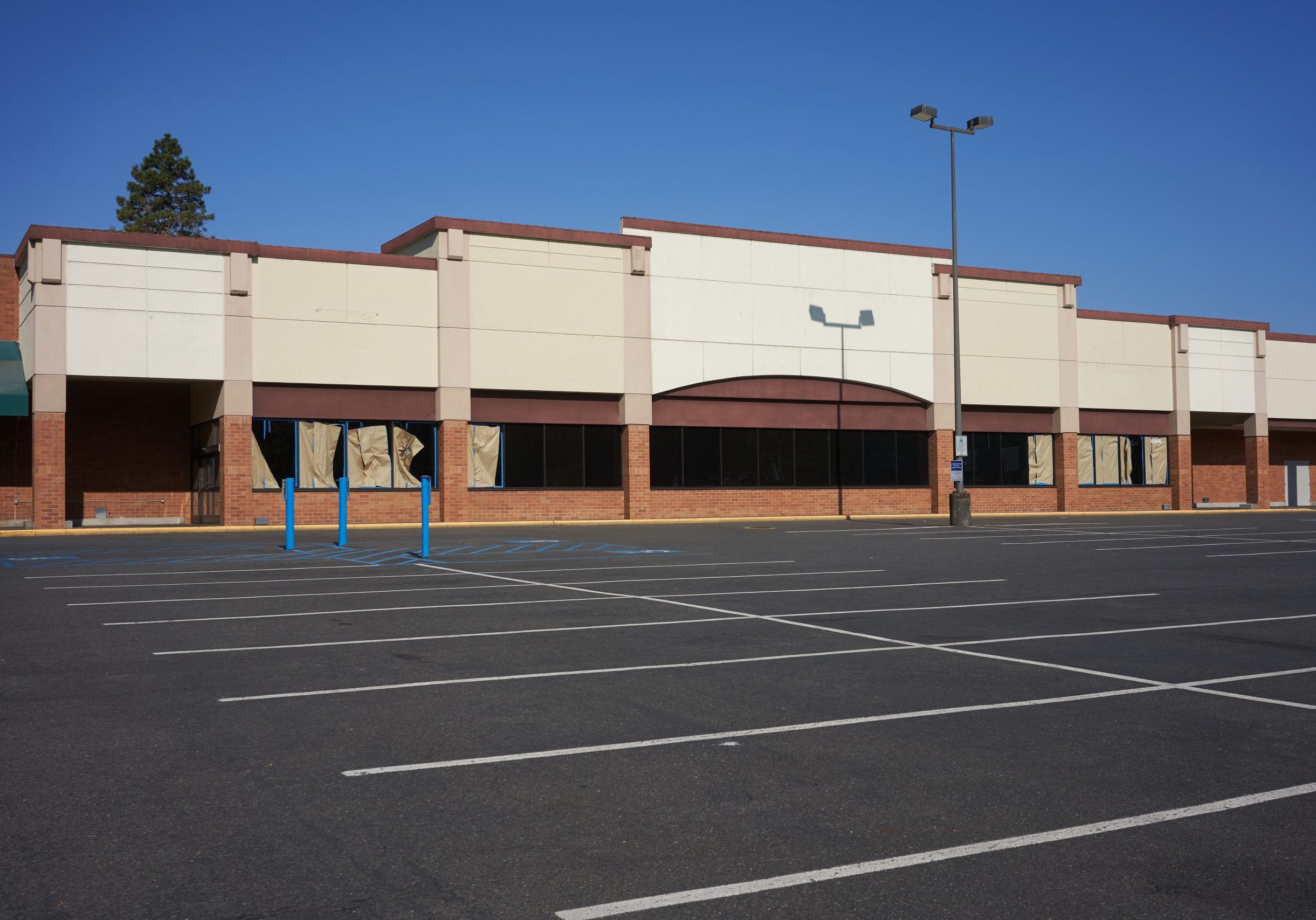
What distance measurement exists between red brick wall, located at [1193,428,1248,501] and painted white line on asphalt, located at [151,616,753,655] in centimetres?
4598

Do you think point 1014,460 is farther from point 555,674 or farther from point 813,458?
point 555,674

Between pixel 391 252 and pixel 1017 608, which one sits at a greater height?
pixel 391 252

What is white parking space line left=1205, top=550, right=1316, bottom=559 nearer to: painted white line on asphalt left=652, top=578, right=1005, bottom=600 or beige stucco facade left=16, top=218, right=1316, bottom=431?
painted white line on asphalt left=652, top=578, right=1005, bottom=600

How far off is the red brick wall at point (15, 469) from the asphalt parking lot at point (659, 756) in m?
23.7

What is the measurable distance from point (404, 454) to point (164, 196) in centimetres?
4278

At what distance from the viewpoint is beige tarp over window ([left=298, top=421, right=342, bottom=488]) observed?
1345 inches

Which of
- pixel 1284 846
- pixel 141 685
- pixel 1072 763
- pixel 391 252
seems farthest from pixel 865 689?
pixel 391 252

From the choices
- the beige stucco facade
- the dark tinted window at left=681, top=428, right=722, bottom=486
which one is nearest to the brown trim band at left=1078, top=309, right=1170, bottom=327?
the beige stucco facade

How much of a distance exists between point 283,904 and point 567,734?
2.70 meters

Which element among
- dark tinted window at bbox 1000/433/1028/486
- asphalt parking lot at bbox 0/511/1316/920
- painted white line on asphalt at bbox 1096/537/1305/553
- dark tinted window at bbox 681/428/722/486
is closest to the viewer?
asphalt parking lot at bbox 0/511/1316/920

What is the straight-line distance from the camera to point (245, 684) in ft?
26.8

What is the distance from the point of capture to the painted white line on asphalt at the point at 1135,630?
10.2 meters

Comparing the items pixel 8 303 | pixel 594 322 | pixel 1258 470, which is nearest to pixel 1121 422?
pixel 1258 470

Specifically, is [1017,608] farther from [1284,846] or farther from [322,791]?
[322,791]
